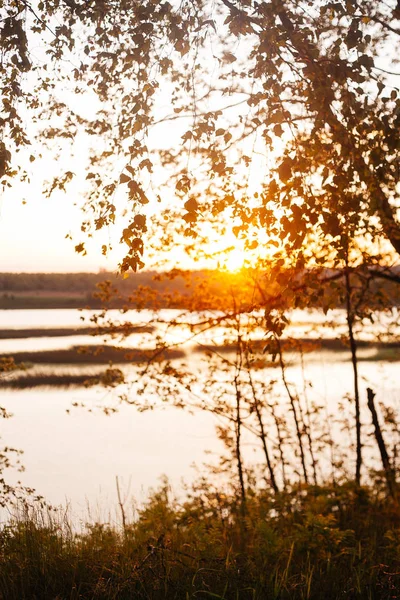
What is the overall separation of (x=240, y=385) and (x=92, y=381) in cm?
226

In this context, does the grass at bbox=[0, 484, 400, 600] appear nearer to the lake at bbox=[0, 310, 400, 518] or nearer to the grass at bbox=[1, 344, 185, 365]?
the lake at bbox=[0, 310, 400, 518]

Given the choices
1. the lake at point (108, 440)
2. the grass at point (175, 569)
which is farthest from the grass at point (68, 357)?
the grass at point (175, 569)

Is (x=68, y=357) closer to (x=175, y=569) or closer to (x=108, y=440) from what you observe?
(x=108, y=440)

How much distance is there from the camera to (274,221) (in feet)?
16.6

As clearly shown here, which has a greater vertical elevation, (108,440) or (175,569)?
(175,569)

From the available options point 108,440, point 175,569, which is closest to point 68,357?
point 108,440

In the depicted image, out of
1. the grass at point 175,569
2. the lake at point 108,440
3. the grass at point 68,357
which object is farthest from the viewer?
the grass at point 68,357

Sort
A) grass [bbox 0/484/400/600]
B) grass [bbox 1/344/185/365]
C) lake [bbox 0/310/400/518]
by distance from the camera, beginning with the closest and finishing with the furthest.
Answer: grass [bbox 0/484/400/600] < lake [bbox 0/310/400/518] < grass [bbox 1/344/185/365]

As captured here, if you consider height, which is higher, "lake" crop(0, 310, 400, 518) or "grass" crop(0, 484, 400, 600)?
"grass" crop(0, 484, 400, 600)

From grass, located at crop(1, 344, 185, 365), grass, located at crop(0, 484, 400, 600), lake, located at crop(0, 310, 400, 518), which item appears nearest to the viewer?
grass, located at crop(0, 484, 400, 600)

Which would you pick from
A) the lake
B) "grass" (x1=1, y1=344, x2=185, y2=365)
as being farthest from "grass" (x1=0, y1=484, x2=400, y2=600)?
"grass" (x1=1, y1=344, x2=185, y2=365)

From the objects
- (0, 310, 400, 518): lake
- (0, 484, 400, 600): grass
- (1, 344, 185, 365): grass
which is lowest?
(0, 310, 400, 518): lake

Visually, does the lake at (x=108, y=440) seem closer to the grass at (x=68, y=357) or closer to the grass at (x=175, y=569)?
the grass at (x=175, y=569)

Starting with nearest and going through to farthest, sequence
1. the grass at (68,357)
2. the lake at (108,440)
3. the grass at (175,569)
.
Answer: the grass at (175,569)
the lake at (108,440)
the grass at (68,357)
